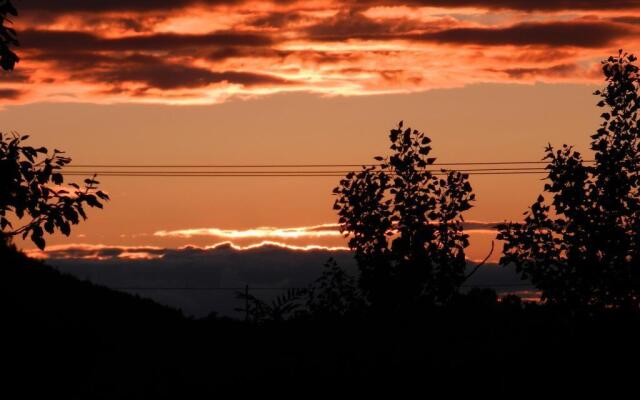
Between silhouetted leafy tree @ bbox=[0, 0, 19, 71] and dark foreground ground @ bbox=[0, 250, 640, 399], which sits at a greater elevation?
silhouetted leafy tree @ bbox=[0, 0, 19, 71]

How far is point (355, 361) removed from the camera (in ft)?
59.8

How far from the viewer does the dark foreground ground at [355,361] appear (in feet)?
56.7

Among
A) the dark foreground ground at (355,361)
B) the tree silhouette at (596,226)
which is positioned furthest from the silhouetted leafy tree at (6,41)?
the tree silhouette at (596,226)

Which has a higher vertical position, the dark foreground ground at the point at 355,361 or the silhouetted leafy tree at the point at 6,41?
the silhouetted leafy tree at the point at 6,41

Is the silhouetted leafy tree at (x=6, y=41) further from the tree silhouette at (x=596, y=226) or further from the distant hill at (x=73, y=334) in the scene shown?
the tree silhouette at (x=596, y=226)

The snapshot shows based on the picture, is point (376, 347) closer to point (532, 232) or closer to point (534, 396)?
point (534, 396)

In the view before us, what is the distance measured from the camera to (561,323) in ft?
74.6

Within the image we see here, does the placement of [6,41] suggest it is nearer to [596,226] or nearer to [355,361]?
[355,361]

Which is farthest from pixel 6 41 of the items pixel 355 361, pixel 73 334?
pixel 73 334

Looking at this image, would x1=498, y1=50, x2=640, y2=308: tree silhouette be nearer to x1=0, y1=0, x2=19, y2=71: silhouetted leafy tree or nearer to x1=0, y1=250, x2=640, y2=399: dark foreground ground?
x1=0, y1=250, x2=640, y2=399: dark foreground ground

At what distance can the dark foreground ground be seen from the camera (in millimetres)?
17297

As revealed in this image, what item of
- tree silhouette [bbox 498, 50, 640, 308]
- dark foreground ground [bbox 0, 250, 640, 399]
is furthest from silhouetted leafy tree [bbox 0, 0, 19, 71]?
tree silhouette [bbox 498, 50, 640, 308]

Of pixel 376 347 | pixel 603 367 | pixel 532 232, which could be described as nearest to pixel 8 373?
pixel 376 347

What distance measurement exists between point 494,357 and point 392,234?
56.6 feet
